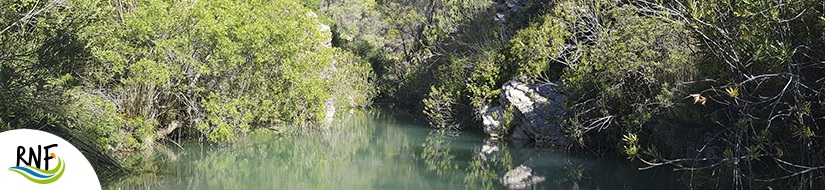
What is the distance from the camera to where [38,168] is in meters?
4.39

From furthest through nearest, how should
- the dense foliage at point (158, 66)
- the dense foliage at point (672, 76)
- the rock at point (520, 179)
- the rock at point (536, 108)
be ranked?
the rock at point (536, 108)
the rock at point (520, 179)
the dense foliage at point (158, 66)
the dense foliage at point (672, 76)

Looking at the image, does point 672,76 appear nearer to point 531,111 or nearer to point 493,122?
point 531,111

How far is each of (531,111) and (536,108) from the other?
5.6 inches

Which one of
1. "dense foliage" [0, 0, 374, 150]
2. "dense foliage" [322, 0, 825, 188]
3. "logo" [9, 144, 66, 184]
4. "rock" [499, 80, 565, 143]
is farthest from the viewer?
"rock" [499, 80, 565, 143]

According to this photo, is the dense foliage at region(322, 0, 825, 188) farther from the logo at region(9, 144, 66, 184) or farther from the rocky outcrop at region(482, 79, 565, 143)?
the logo at region(9, 144, 66, 184)

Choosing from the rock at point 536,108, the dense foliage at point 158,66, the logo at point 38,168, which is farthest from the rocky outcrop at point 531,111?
the logo at point 38,168

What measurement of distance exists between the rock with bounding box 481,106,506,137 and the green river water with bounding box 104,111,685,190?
0.44 metres

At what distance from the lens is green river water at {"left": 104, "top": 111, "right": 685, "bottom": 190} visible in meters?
10.4

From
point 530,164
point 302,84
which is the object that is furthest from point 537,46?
point 302,84

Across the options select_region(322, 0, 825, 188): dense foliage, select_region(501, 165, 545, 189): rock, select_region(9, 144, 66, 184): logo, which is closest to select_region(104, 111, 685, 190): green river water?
select_region(501, 165, 545, 189): rock

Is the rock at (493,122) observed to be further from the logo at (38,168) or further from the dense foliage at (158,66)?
the logo at (38,168)

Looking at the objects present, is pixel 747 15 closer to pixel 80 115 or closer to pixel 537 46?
pixel 537 46

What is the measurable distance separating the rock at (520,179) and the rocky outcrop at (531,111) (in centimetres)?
221

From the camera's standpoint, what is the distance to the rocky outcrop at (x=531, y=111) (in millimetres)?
14508
